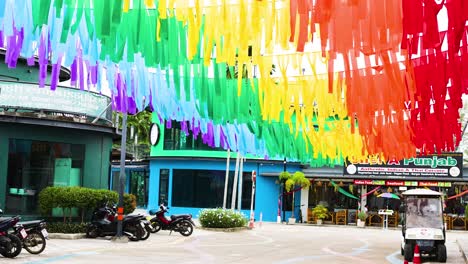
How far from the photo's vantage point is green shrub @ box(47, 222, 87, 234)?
780 inches

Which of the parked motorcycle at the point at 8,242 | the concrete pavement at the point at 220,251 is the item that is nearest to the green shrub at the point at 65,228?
the concrete pavement at the point at 220,251

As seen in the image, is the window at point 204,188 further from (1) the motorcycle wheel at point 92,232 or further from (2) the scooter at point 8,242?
(2) the scooter at point 8,242

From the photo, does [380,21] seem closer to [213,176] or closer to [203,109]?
Answer: [203,109]

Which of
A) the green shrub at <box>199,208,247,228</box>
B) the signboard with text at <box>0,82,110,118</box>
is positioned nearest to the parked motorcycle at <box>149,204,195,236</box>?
the signboard with text at <box>0,82,110,118</box>

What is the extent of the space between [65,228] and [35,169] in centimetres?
235

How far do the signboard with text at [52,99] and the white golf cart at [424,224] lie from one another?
10782 mm

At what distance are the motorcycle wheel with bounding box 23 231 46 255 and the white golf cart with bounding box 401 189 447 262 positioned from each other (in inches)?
385

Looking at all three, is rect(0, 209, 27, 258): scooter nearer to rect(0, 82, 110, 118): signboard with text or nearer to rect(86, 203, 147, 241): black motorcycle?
rect(86, 203, 147, 241): black motorcycle

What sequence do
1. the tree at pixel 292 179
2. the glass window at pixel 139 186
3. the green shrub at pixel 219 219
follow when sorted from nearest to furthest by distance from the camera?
the green shrub at pixel 219 219
the tree at pixel 292 179
the glass window at pixel 139 186

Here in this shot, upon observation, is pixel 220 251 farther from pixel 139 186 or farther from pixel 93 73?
pixel 139 186

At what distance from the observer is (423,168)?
37375mm

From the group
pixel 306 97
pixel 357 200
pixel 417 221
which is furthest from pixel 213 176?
pixel 306 97

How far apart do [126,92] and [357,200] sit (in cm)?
3308

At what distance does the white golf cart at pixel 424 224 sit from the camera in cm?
1845
